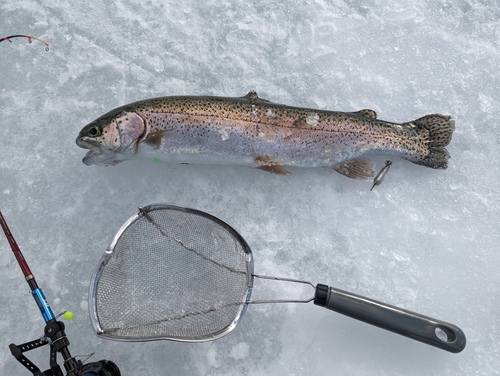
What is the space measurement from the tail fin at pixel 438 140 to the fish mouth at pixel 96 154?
2254mm

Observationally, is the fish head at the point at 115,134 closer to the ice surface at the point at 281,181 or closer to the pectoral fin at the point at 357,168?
the ice surface at the point at 281,181

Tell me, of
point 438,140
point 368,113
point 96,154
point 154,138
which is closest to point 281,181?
point 368,113

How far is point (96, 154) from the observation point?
2926mm

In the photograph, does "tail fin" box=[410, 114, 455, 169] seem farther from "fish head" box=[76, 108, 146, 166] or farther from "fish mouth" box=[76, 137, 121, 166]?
"fish mouth" box=[76, 137, 121, 166]

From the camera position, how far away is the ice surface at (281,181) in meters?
2.95

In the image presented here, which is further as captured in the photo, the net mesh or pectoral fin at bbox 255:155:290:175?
pectoral fin at bbox 255:155:290:175

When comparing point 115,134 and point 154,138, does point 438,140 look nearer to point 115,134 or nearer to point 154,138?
point 154,138

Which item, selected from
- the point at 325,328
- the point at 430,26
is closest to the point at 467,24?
the point at 430,26

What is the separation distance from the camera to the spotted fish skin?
2.90 meters

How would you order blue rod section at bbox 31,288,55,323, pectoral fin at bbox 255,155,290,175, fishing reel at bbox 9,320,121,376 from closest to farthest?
fishing reel at bbox 9,320,121,376, blue rod section at bbox 31,288,55,323, pectoral fin at bbox 255,155,290,175

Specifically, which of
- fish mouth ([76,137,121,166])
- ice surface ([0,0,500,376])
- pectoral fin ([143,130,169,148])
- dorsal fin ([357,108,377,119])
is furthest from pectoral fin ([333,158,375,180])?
fish mouth ([76,137,121,166])

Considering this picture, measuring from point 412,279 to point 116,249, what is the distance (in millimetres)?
2165

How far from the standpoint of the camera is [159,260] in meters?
2.95

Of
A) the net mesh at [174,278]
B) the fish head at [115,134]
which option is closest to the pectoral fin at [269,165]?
the net mesh at [174,278]
